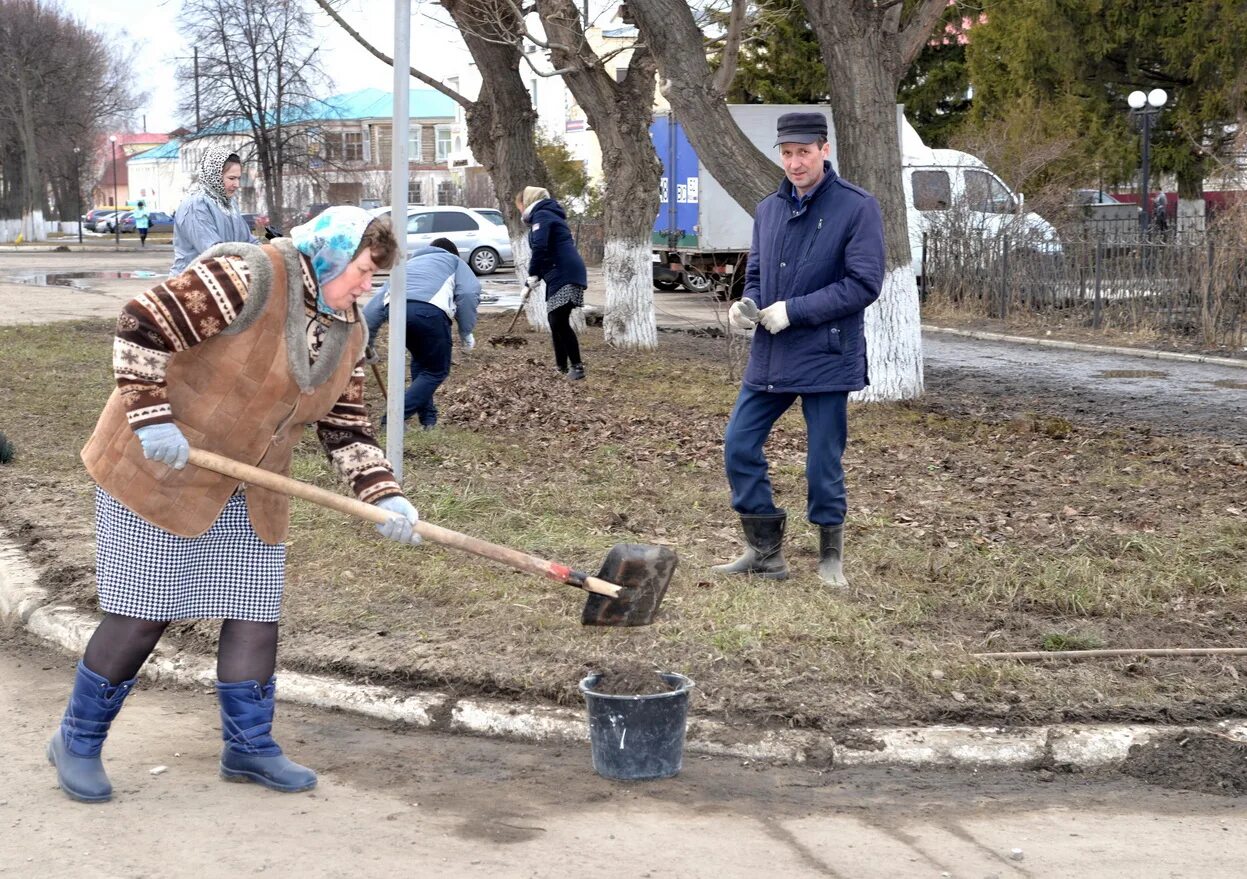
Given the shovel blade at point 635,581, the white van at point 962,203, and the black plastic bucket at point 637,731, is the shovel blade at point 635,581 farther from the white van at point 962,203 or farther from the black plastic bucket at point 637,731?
the white van at point 962,203

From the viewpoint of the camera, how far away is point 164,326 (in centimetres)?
361

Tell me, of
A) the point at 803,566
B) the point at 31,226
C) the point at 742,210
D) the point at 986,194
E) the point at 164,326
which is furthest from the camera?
the point at 31,226

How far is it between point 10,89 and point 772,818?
62.2m

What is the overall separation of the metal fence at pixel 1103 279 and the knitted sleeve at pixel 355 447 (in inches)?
526

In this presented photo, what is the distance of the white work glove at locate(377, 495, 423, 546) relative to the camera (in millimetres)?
3939

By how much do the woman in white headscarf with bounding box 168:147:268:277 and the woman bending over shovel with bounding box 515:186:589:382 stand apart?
4.15 meters

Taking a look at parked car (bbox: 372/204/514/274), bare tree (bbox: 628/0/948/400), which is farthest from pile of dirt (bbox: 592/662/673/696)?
parked car (bbox: 372/204/514/274)

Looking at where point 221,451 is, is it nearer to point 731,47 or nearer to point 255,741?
point 255,741

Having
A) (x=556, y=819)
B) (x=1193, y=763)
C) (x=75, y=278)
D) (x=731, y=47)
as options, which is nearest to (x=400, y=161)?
(x=556, y=819)

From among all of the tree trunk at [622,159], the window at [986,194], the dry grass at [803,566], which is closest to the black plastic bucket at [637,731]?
the dry grass at [803,566]

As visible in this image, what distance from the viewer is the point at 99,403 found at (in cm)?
1083

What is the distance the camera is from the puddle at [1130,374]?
13.6 meters

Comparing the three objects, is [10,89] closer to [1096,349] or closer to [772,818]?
[1096,349]

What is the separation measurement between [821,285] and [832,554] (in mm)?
1061
